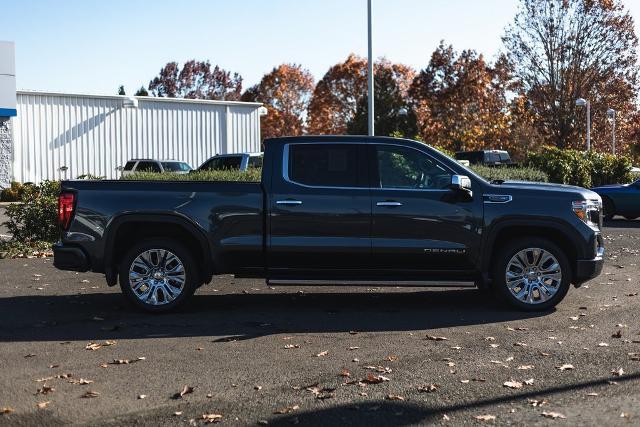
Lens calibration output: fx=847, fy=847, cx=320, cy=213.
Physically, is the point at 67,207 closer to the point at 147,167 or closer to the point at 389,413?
the point at 389,413

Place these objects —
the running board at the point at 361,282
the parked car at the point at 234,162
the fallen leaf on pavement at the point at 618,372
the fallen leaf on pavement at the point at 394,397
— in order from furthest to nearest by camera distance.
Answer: the parked car at the point at 234,162 < the running board at the point at 361,282 < the fallen leaf on pavement at the point at 618,372 < the fallen leaf on pavement at the point at 394,397

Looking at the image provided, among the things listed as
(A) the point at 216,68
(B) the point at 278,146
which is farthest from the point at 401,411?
(A) the point at 216,68

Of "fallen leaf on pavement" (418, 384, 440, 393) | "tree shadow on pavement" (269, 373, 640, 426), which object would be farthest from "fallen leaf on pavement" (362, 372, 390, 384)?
"tree shadow on pavement" (269, 373, 640, 426)

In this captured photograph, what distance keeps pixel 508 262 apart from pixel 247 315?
2.87m

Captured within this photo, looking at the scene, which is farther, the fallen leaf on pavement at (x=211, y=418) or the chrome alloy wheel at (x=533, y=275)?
the chrome alloy wheel at (x=533, y=275)

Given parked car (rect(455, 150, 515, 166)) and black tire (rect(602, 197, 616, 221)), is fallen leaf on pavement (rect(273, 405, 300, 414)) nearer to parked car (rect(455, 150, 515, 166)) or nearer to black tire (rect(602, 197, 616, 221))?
black tire (rect(602, 197, 616, 221))

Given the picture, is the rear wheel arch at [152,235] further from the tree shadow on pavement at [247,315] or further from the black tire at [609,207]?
the black tire at [609,207]

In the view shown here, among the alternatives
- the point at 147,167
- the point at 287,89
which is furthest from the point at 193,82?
the point at 147,167

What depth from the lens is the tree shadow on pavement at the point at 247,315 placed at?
26.9 ft

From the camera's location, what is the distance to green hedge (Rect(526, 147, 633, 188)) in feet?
90.4

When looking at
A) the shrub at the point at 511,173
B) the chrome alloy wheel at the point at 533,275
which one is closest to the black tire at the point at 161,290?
the chrome alloy wheel at the point at 533,275

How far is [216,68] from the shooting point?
94.1 m

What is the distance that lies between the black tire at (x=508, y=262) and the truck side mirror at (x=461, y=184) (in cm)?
76

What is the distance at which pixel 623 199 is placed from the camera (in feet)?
71.9
